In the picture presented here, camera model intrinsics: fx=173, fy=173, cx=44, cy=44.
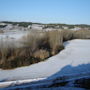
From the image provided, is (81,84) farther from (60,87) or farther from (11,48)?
(11,48)

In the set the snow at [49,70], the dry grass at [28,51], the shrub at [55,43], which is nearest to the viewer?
the snow at [49,70]

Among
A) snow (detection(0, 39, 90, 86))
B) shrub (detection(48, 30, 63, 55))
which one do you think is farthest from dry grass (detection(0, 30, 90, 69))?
snow (detection(0, 39, 90, 86))

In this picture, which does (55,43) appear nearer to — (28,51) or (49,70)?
(28,51)

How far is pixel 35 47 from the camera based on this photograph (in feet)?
33.4

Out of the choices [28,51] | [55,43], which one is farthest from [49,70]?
[55,43]

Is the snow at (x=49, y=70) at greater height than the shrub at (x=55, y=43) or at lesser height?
lesser

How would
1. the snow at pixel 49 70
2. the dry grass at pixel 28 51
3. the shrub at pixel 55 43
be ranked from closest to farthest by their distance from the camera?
the snow at pixel 49 70
the dry grass at pixel 28 51
the shrub at pixel 55 43

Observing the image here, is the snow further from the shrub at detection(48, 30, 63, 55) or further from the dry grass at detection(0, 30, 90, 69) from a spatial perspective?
the shrub at detection(48, 30, 63, 55)

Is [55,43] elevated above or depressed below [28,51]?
above

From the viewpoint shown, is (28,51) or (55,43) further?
(55,43)

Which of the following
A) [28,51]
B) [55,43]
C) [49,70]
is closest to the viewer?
[49,70]

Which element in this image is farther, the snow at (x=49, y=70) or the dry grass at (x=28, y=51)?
the dry grass at (x=28, y=51)

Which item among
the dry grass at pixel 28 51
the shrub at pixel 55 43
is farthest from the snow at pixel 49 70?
the shrub at pixel 55 43

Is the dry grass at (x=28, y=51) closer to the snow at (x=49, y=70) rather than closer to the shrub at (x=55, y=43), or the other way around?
the shrub at (x=55, y=43)
